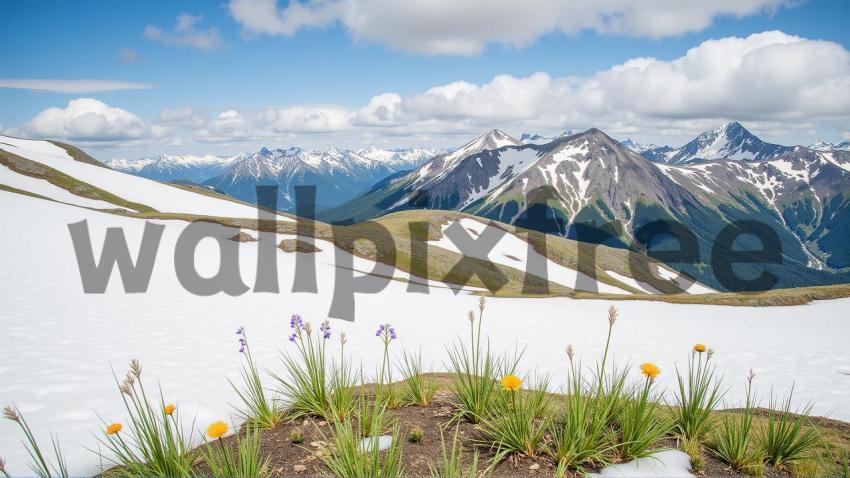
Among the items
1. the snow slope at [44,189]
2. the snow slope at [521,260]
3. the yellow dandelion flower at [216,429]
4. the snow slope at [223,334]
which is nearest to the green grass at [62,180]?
the snow slope at [44,189]

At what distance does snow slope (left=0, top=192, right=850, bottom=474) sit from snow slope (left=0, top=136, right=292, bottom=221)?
56.6 meters

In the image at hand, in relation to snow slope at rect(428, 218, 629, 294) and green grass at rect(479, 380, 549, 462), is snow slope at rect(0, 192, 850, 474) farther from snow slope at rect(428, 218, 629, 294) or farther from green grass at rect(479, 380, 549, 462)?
snow slope at rect(428, 218, 629, 294)

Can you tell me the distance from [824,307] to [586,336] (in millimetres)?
26881

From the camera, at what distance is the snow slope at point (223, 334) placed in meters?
10.2

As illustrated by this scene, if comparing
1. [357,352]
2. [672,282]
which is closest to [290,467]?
[357,352]

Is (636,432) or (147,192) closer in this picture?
(636,432)

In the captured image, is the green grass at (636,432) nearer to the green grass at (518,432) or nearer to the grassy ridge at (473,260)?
the green grass at (518,432)

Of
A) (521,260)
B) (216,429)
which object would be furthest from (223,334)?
(521,260)

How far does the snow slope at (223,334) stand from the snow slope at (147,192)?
56.6 m

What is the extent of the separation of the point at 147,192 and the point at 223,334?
104 m

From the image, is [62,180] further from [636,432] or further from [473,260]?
[636,432]

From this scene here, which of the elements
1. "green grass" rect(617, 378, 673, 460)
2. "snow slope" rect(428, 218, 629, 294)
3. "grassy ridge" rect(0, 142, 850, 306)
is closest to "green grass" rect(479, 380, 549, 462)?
"green grass" rect(617, 378, 673, 460)

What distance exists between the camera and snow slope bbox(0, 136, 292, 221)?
307 feet

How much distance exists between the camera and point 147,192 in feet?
330
